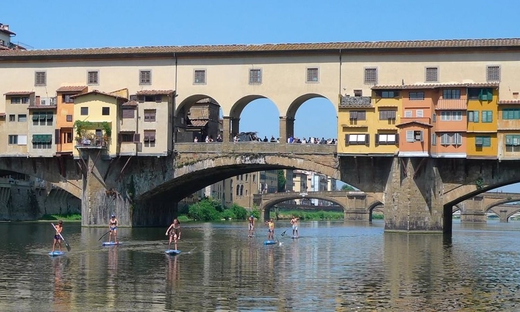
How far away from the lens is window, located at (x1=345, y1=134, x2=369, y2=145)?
2741 inches

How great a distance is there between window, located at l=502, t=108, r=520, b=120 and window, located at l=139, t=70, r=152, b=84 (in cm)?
2694

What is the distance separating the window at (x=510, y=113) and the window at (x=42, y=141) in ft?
115

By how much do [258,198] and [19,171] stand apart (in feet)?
220

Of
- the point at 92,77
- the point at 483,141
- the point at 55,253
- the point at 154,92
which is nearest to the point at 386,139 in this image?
the point at 483,141

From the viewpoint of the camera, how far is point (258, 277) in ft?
117

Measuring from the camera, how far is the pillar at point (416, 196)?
223 feet

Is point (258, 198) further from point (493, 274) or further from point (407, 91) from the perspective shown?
point (493, 274)

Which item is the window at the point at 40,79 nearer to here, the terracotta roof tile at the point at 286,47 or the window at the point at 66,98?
the terracotta roof tile at the point at 286,47

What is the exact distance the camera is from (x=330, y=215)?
166875mm

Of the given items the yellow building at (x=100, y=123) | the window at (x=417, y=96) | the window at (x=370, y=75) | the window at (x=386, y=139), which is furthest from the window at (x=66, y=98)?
the window at (x=417, y=96)

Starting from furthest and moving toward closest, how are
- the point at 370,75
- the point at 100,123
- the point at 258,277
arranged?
the point at 100,123
the point at 370,75
the point at 258,277

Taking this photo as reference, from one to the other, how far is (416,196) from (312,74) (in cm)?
1204

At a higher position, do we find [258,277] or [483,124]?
[483,124]

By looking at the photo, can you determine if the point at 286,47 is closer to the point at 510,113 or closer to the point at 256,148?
the point at 256,148
